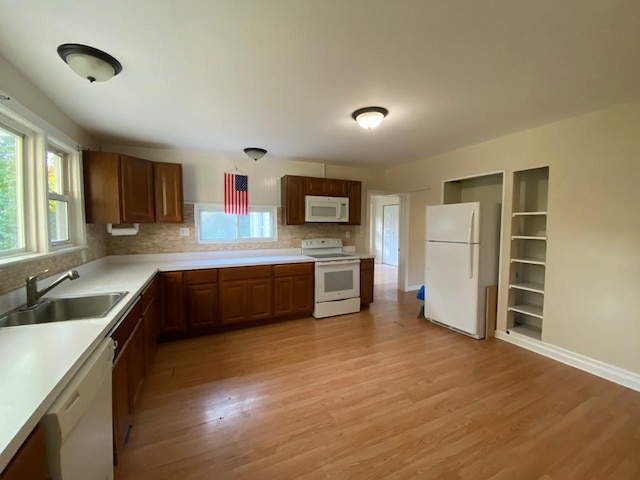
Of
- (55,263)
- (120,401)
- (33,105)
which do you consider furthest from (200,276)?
(33,105)

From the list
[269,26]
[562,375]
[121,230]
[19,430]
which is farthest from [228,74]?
[562,375]

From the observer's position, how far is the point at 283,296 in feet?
12.1

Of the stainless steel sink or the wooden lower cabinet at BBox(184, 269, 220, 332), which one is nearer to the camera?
the stainless steel sink

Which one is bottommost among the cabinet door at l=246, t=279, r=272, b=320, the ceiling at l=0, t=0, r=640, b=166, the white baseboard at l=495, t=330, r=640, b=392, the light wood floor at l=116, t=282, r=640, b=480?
the light wood floor at l=116, t=282, r=640, b=480

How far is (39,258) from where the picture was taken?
1937mm

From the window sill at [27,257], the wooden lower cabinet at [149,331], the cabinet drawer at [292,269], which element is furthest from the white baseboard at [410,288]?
the window sill at [27,257]

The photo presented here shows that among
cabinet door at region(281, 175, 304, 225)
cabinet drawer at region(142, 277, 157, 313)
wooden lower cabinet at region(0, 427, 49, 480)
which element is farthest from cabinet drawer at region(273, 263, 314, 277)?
wooden lower cabinet at region(0, 427, 49, 480)

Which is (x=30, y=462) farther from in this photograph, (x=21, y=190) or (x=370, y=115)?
(x=370, y=115)

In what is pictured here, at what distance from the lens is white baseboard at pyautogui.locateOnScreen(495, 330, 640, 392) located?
2.29m

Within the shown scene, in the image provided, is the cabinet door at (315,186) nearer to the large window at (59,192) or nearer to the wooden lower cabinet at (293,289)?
the wooden lower cabinet at (293,289)

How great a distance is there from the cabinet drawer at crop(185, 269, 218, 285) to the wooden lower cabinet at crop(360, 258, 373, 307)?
81.4 inches

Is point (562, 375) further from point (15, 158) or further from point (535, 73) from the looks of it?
point (15, 158)

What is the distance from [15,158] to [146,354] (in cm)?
168

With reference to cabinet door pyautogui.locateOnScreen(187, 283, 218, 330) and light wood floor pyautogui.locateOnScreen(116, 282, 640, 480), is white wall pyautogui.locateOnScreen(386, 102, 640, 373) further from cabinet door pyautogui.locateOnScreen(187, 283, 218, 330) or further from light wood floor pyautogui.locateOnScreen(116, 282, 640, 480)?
cabinet door pyautogui.locateOnScreen(187, 283, 218, 330)
